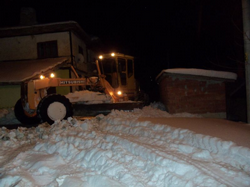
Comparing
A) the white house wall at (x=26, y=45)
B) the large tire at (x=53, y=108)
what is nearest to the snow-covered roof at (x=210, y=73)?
the large tire at (x=53, y=108)

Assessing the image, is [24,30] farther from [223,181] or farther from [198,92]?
[223,181]

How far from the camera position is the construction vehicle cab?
39.1 feet

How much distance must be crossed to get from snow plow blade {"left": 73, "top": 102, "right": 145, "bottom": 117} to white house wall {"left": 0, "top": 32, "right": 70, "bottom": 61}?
796 cm

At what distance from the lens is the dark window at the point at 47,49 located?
16.5 metres

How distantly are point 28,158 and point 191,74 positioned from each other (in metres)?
7.88

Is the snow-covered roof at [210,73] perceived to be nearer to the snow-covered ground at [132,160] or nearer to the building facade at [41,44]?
the snow-covered ground at [132,160]

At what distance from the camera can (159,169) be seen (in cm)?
358

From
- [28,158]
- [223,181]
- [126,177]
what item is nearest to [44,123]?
[28,158]

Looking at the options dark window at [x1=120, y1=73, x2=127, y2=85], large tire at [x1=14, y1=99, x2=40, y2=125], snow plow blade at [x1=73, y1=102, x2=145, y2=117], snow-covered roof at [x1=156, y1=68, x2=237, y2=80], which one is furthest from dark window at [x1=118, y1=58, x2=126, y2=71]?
large tire at [x1=14, y1=99, x2=40, y2=125]

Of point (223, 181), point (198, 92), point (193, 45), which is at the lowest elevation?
point (223, 181)

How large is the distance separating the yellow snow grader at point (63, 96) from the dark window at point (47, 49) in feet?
20.5

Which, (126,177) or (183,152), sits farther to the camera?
(183,152)

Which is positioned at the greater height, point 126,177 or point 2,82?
point 2,82

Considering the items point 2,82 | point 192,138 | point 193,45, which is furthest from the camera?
point 193,45
